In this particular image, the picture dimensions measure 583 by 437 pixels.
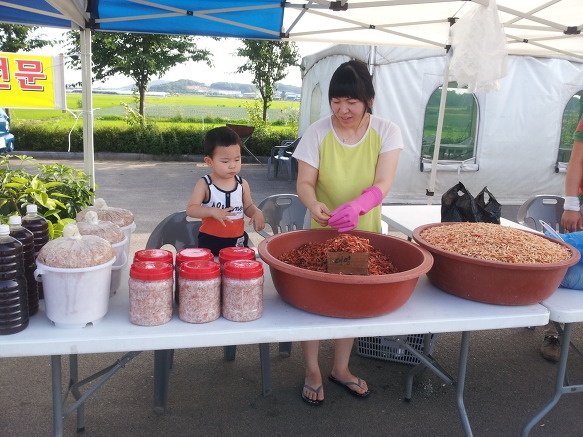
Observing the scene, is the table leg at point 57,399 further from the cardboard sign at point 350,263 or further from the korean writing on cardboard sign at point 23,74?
the korean writing on cardboard sign at point 23,74

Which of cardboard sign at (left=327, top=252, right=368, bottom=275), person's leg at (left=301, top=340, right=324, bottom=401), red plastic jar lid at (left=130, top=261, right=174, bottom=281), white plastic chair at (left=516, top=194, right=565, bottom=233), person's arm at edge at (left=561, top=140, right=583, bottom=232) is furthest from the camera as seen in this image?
white plastic chair at (left=516, top=194, right=565, bottom=233)

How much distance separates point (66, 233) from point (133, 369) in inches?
63.6

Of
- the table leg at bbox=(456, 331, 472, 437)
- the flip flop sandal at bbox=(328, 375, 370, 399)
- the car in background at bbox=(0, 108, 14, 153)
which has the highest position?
the car in background at bbox=(0, 108, 14, 153)

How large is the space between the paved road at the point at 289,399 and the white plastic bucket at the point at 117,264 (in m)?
0.94

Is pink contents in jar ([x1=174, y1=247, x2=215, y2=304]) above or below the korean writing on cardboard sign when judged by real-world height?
below

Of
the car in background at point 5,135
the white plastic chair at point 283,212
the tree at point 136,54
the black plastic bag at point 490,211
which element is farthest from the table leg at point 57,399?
the tree at point 136,54

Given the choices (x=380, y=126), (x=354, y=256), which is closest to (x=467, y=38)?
(x=380, y=126)

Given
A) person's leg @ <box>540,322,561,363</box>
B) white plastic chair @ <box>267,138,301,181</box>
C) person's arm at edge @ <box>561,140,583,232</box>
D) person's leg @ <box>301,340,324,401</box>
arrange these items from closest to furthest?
1. person's leg @ <box>301,340,324,401</box>
2. person's arm at edge @ <box>561,140,583,232</box>
3. person's leg @ <box>540,322,561,363</box>
4. white plastic chair @ <box>267,138,301,181</box>

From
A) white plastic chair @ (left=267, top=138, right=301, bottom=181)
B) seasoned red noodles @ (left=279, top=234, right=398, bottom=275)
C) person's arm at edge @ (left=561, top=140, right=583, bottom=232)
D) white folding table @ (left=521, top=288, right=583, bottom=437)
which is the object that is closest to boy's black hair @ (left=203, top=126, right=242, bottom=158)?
seasoned red noodles @ (left=279, top=234, right=398, bottom=275)

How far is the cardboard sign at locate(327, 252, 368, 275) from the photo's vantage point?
5.16 ft

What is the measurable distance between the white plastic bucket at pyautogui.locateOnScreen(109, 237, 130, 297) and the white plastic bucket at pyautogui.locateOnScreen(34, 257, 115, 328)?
17 centimetres

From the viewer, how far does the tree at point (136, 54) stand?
12656 mm

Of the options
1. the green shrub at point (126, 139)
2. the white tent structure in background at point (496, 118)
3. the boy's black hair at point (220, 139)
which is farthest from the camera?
the green shrub at point (126, 139)

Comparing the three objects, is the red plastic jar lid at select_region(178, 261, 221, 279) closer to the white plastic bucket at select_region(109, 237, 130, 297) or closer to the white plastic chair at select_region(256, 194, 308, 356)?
the white plastic bucket at select_region(109, 237, 130, 297)
